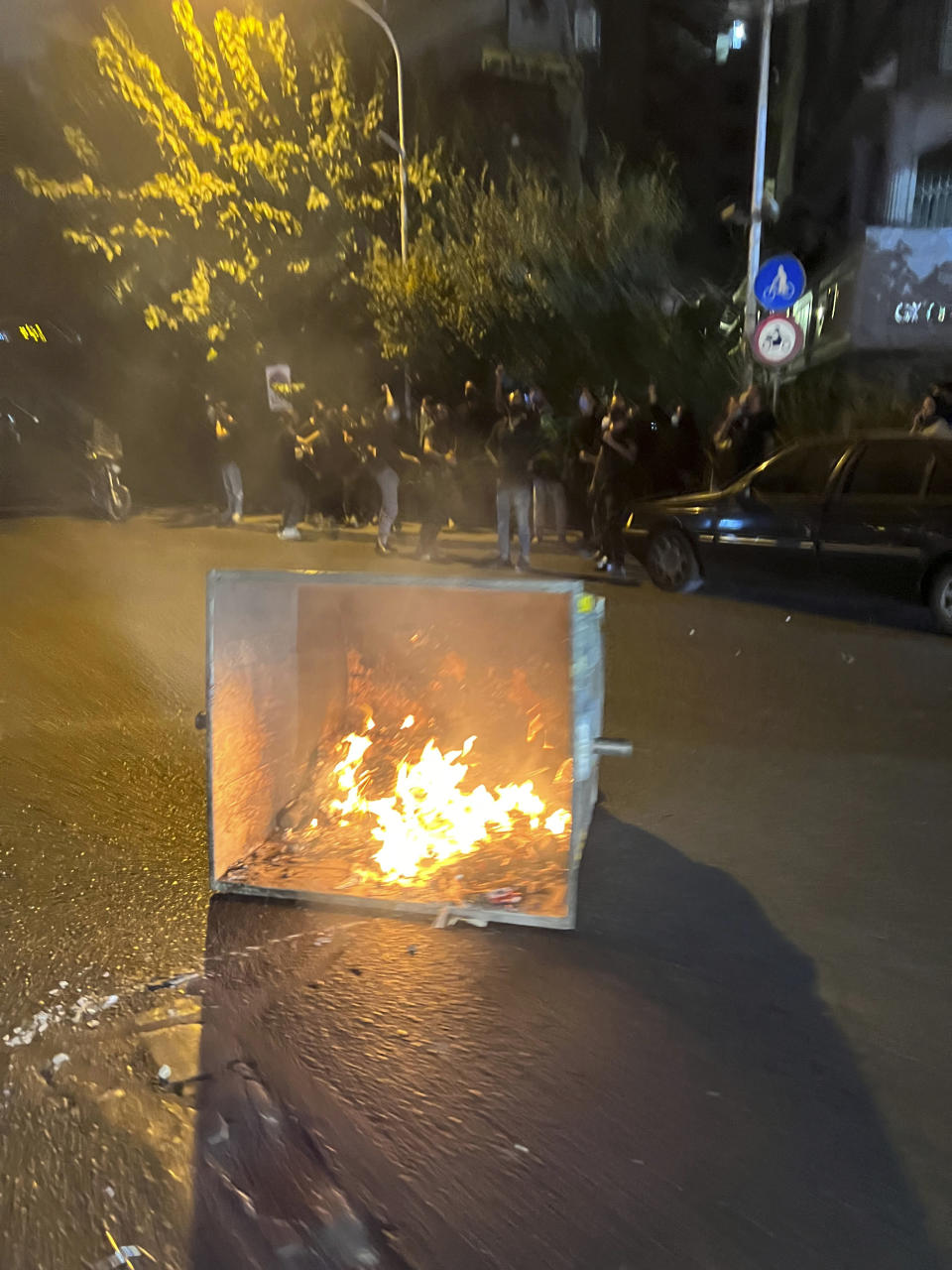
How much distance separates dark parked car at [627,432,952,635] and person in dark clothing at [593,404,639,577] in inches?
40.4

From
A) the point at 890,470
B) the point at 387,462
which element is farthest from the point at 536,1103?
the point at 387,462

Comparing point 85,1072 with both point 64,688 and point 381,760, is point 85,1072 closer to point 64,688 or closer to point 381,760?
point 381,760

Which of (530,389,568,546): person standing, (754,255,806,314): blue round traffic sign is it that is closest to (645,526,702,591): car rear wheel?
(530,389,568,546): person standing

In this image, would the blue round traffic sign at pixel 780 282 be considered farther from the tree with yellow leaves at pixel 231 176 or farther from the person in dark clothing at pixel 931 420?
the tree with yellow leaves at pixel 231 176

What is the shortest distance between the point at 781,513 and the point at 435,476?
4.65m

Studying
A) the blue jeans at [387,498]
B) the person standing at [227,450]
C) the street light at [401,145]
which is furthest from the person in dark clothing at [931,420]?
the street light at [401,145]

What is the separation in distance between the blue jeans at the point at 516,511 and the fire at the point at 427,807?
267 inches

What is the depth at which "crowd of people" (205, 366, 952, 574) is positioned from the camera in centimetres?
1132

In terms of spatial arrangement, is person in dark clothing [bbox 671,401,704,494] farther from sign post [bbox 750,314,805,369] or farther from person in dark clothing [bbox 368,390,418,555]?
person in dark clothing [bbox 368,390,418,555]

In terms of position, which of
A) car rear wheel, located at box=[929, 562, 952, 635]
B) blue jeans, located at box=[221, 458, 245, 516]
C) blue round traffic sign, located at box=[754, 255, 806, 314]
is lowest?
blue jeans, located at box=[221, 458, 245, 516]

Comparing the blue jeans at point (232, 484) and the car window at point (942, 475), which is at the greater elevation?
the car window at point (942, 475)

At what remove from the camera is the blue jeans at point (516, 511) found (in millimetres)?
11180

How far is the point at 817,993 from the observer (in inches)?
130

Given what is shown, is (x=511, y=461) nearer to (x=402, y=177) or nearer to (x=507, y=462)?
(x=507, y=462)
